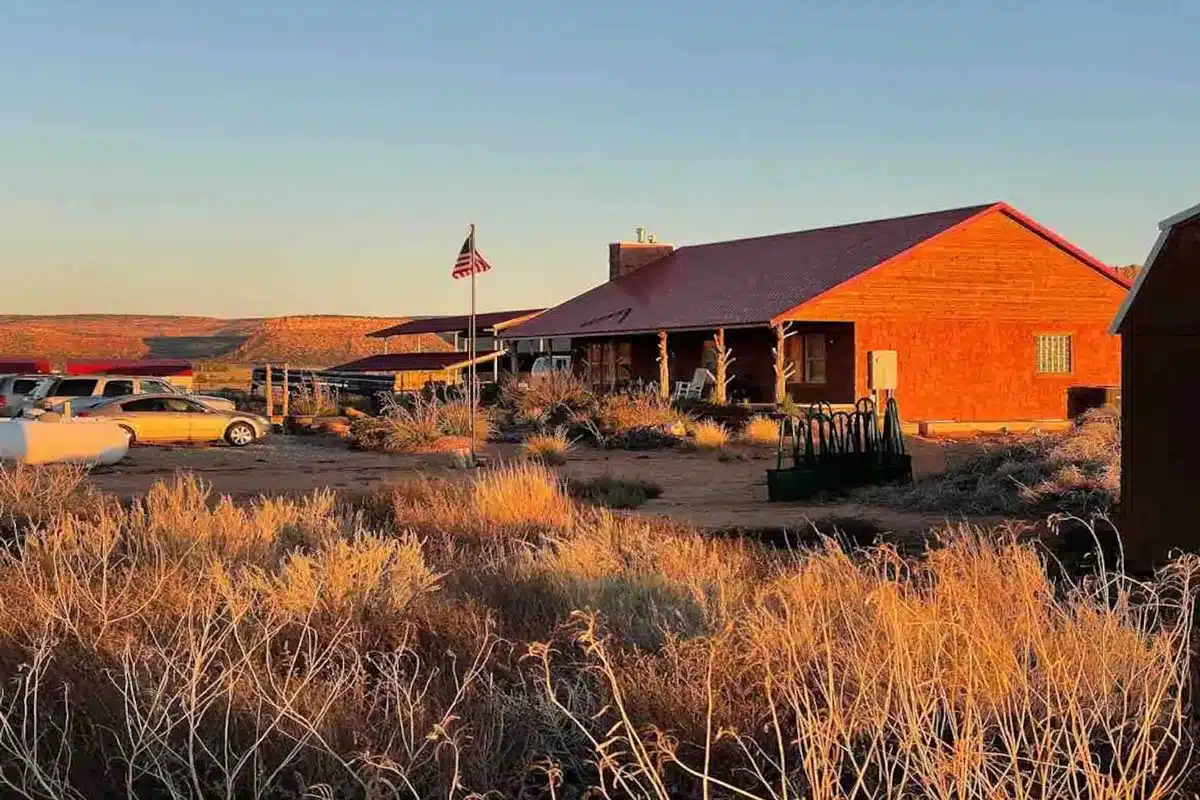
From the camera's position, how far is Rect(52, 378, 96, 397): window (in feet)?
95.5

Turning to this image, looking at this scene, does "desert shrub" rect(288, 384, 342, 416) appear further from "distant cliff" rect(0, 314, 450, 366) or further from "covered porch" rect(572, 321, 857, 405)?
"distant cliff" rect(0, 314, 450, 366)

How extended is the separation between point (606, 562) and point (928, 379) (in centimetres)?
2442

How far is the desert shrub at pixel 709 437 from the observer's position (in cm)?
2456

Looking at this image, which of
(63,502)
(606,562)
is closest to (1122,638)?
(606,562)

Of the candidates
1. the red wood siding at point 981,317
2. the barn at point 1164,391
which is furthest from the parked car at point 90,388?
the barn at point 1164,391

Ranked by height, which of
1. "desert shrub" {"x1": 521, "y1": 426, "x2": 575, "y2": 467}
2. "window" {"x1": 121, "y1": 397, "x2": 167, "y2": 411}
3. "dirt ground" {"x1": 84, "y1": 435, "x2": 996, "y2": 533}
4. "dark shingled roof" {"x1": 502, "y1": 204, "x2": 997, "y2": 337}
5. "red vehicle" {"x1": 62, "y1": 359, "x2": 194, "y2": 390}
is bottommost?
"dirt ground" {"x1": 84, "y1": 435, "x2": 996, "y2": 533}

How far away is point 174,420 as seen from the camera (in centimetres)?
2725

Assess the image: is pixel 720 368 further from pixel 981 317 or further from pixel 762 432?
pixel 981 317

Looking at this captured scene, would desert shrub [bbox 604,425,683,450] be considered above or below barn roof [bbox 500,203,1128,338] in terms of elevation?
below

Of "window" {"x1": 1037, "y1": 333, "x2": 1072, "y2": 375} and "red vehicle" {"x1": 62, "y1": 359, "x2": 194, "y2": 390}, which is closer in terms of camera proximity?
"window" {"x1": 1037, "y1": 333, "x2": 1072, "y2": 375}

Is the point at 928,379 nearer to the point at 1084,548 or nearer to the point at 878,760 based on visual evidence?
the point at 1084,548

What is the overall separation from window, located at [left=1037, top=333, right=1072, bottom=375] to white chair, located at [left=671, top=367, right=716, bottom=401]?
8.30 m

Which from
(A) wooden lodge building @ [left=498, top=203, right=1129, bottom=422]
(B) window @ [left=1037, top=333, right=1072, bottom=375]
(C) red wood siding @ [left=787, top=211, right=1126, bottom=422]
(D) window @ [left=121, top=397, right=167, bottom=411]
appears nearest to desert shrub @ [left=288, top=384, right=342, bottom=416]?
(A) wooden lodge building @ [left=498, top=203, right=1129, bottom=422]

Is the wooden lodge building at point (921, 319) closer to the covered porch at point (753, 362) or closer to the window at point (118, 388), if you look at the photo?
the covered porch at point (753, 362)
